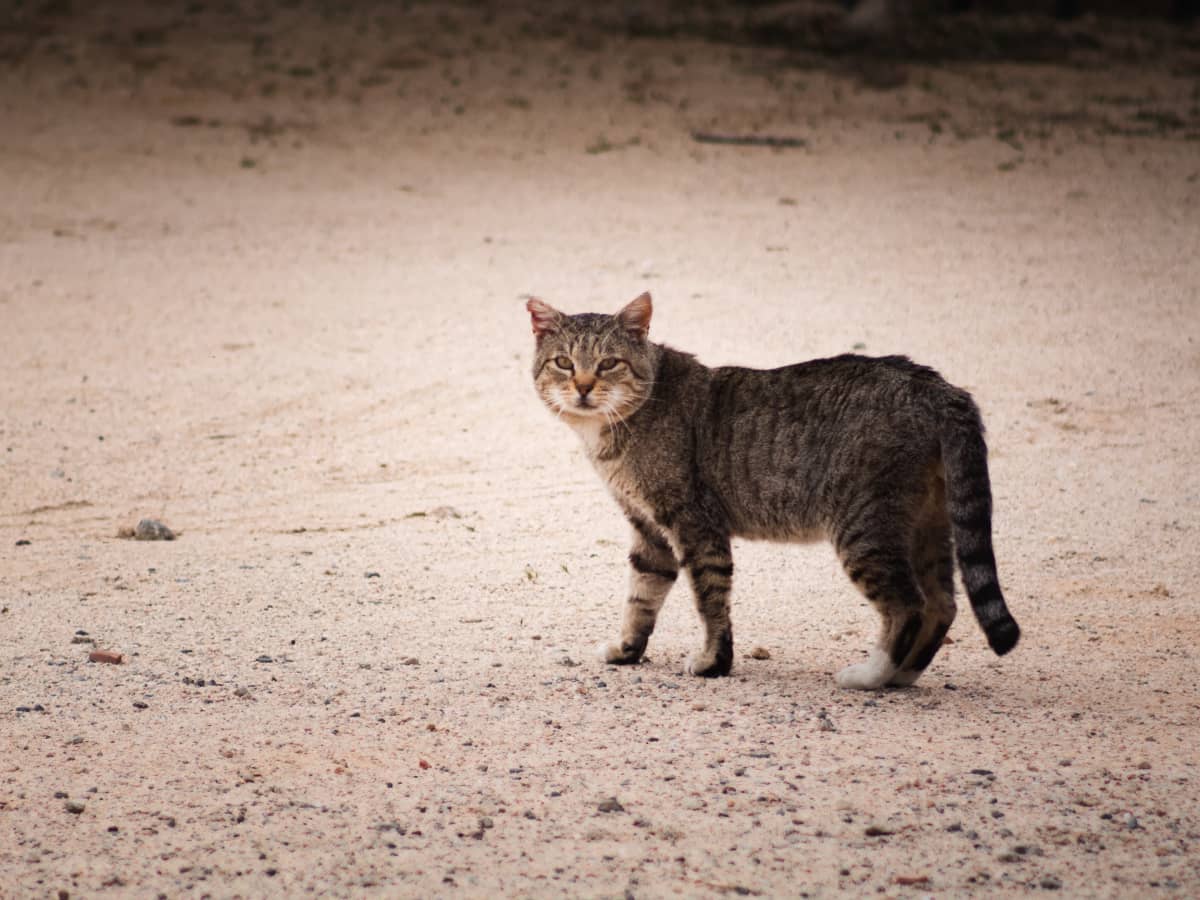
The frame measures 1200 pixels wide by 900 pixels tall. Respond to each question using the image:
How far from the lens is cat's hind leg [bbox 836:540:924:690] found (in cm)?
503

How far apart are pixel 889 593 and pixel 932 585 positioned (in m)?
0.30

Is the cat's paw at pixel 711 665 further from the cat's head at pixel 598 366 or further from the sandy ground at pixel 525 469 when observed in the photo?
the cat's head at pixel 598 366

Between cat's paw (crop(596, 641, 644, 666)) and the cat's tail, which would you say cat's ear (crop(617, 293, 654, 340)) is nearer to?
cat's paw (crop(596, 641, 644, 666))

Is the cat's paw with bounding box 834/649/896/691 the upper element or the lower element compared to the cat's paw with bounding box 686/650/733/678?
upper

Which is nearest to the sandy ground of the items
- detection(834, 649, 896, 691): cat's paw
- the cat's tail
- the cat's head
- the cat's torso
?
detection(834, 649, 896, 691): cat's paw

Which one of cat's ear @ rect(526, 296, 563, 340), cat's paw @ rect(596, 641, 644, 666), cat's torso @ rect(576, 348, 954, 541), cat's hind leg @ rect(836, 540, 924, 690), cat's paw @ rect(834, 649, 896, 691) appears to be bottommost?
cat's paw @ rect(596, 641, 644, 666)

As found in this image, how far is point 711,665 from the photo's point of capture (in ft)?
17.6

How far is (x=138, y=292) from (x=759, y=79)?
9.69 m

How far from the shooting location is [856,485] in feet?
16.7

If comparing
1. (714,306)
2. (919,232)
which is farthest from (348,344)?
(919,232)

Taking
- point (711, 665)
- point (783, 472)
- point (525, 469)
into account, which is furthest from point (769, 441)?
point (525, 469)

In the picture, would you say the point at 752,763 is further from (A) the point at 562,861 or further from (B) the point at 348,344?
(B) the point at 348,344

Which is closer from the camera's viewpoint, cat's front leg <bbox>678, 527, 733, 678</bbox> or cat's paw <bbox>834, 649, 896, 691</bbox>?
cat's paw <bbox>834, 649, 896, 691</bbox>

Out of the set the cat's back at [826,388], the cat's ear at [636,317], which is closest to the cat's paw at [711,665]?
the cat's back at [826,388]
